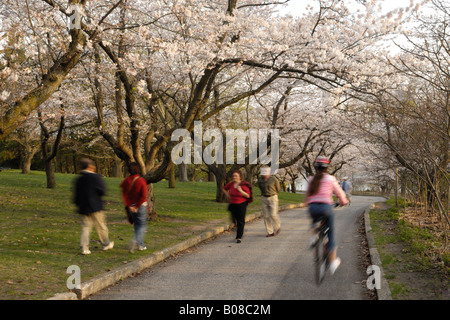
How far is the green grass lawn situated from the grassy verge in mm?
4601

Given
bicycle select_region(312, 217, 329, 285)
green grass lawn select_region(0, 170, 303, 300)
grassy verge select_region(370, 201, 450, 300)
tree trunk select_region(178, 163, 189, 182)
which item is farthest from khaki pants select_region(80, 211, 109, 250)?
tree trunk select_region(178, 163, 189, 182)

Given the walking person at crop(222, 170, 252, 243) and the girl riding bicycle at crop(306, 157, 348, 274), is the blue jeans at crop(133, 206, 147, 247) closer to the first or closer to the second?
the walking person at crop(222, 170, 252, 243)

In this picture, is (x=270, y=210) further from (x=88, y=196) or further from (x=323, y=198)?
(x=88, y=196)

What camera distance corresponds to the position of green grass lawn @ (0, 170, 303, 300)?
6270 mm

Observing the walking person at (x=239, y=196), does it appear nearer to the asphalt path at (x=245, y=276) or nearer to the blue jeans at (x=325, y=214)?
the asphalt path at (x=245, y=276)

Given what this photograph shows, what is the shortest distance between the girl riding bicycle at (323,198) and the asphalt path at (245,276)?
0.52m

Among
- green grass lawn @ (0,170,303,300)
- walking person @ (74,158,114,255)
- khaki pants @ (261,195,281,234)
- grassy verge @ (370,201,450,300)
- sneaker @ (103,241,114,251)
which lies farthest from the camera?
khaki pants @ (261,195,281,234)

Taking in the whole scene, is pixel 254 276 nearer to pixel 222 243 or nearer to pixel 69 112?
pixel 222 243

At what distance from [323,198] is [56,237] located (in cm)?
652

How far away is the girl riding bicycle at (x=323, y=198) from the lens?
6609 mm

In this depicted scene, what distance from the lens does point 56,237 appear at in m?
9.93

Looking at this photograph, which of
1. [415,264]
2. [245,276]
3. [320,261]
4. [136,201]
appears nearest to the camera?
[320,261]

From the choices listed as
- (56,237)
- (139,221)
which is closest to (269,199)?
(139,221)
